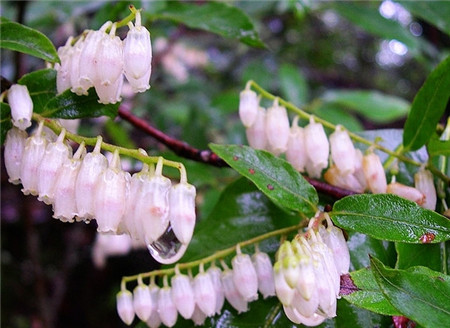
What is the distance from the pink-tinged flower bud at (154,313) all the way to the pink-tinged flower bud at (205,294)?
0.31 feet

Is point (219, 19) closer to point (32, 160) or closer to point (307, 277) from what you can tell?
point (32, 160)

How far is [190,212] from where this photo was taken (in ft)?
2.68

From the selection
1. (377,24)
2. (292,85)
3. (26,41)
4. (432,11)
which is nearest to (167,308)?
(26,41)

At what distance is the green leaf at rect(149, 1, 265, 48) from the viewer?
139 centimetres

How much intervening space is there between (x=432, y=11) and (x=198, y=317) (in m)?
1.32

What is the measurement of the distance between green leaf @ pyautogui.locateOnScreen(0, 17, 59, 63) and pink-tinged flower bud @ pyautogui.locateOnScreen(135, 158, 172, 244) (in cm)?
33

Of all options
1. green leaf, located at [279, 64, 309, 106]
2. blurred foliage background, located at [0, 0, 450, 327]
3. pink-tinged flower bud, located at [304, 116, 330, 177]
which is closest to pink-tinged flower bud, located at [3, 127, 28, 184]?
blurred foliage background, located at [0, 0, 450, 327]

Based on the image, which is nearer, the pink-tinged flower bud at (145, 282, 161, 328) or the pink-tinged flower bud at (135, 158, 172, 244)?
the pink-tinged flower bud at (135, 158, 172, 244)

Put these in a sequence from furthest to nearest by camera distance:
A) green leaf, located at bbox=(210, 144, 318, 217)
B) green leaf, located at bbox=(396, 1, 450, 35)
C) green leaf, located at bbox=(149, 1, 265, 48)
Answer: green leaf, located at bbox=(396, 1, 450, 35)
green leaf, located at bbox=(149, 1, 265, 48)
green leaf, located at bbox=(210, 144, 318, 217)

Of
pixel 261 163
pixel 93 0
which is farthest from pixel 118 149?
pixel 93 0

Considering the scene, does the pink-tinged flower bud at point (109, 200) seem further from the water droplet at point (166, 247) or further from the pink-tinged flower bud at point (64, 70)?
the pink-tinged flower bud at point (64, 70)

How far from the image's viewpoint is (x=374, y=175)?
1096 millimetres

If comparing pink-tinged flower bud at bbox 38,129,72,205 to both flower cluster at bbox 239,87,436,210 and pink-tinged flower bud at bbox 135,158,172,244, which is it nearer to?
pink-tinged flower bud at bbox 135,158,172,244

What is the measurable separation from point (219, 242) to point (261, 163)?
0.31 metres
